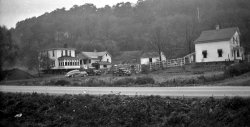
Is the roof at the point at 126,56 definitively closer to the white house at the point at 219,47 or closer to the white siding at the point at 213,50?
the white siding at the point at 213,50

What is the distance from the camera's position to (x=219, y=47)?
45.7 m

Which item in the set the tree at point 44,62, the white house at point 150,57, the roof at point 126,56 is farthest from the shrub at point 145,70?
the roof at point 126,56

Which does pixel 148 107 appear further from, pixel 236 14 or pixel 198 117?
pixel 236 14

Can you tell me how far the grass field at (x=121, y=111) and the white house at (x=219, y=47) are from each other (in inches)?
1271

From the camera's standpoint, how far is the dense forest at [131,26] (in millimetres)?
60000

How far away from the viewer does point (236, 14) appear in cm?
5069

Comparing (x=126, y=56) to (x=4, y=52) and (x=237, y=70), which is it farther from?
(x=237, y=70)

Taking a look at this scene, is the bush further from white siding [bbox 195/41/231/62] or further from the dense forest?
the dense forest

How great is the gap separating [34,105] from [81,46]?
261 feet

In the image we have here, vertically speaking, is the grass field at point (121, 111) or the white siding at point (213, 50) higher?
the white siding at point (213, 50)

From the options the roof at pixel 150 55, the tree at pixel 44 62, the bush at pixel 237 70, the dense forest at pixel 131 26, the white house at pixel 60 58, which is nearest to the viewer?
the bush at pixel 237 70

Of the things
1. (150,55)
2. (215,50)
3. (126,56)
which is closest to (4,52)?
(215,50)

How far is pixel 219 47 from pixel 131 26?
66.7 m

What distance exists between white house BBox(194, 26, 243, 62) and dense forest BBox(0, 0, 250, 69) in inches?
202
